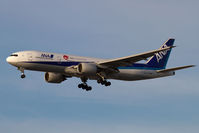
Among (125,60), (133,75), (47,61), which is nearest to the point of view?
(47,61)

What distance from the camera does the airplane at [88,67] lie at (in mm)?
53156

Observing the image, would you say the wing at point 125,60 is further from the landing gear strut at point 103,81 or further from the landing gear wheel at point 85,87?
the landing gear wheel at point 85,87

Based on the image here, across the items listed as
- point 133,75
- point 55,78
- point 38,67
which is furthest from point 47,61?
point 133,75

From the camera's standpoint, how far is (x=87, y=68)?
5388 centimetres

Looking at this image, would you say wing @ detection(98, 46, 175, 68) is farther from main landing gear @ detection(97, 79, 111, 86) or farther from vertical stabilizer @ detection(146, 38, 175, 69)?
vertical stabilizer @ detection(146, 38, 175, 69)

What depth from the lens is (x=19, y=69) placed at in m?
53.5

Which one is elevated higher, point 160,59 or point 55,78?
point 160,59

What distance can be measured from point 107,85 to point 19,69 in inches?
508

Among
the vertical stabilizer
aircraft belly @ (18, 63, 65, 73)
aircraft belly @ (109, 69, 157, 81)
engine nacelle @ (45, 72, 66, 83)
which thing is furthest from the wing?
engine nacelle @ (45, 72, 66, 83)

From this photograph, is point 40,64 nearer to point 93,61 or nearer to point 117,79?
point 93,61

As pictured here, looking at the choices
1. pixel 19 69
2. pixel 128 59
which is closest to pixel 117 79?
pixel 128 59

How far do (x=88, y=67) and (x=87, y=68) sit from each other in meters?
0.26

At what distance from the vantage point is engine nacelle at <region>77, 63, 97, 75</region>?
5378 centimetres

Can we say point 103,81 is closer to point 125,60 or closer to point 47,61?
point 125,60
